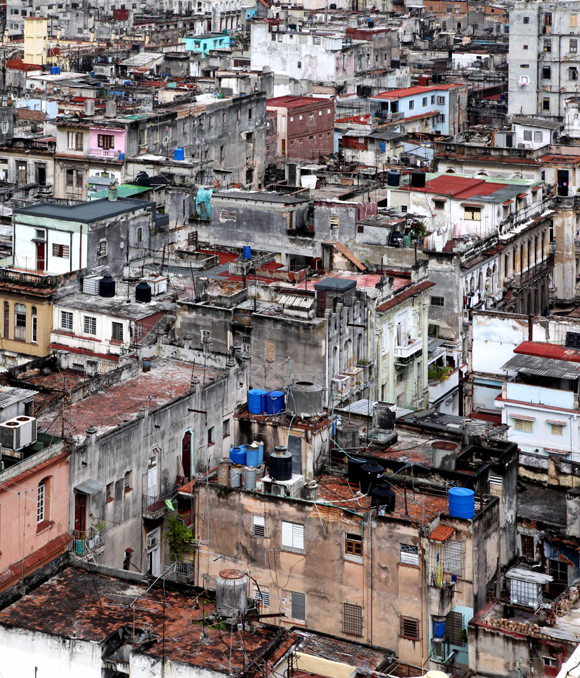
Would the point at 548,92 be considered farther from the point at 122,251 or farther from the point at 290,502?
the point at 290,502

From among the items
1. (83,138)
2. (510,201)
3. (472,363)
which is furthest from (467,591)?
(83,138)

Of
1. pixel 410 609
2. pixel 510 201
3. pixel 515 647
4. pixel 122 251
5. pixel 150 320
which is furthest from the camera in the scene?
pixel 510 201

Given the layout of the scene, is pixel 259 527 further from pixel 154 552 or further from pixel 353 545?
pixel 154 552

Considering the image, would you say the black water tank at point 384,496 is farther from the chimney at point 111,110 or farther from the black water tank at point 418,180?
the chimney at point 111,110

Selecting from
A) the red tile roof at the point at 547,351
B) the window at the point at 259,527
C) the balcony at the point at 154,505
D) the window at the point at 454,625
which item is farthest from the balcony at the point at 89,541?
the red tile roof at the point at 547,351

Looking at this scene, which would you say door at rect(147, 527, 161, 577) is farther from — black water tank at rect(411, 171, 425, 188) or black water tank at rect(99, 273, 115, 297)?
black water tank at rect(411, 171, 425, 188)

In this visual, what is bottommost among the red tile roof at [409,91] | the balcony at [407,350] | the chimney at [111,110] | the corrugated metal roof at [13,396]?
the balcony at [407,350]
